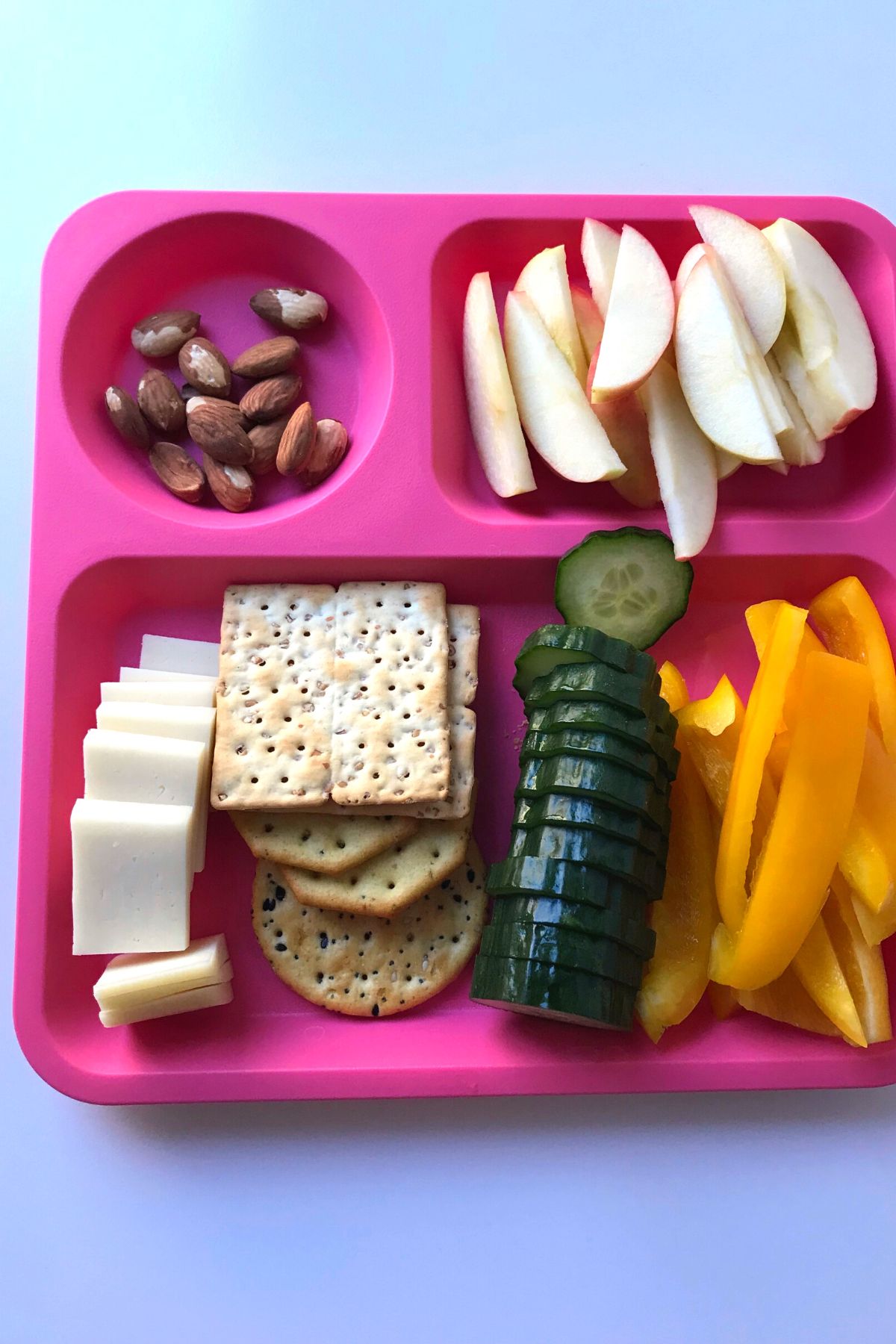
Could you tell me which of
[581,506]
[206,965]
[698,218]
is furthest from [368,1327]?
[698,218]

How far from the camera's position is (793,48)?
1715 mm

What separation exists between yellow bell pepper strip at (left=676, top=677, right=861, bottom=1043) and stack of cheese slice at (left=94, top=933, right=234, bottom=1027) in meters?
0.74

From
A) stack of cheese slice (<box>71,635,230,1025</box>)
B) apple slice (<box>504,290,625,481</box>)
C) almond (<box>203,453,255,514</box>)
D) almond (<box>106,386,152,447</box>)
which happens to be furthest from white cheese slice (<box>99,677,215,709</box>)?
apple slice (<box>504,290,625,481</box>)

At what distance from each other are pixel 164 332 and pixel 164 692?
22.5 inches

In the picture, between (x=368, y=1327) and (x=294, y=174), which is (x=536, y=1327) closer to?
(x=368, y=1327)

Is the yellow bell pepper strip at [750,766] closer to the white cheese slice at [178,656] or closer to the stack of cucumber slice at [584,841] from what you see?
the stack of cucumber slice at [584,841]

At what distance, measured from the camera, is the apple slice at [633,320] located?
146 cm

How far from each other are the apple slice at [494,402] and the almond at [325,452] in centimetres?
22

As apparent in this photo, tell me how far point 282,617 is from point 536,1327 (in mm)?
1110

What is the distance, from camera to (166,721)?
4.76 feet

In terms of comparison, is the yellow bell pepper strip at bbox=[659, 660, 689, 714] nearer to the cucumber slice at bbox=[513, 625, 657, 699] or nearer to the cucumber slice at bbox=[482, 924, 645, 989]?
the cucumber slice at bbox=[513, 625, 657, 699]

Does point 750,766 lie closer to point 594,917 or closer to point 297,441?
point 594,917

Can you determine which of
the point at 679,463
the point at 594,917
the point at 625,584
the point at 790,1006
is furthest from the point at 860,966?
the point at 679,463

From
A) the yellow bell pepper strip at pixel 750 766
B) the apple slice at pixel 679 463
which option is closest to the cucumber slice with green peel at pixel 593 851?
the yellow bell pepper strip at pixel 750 766
